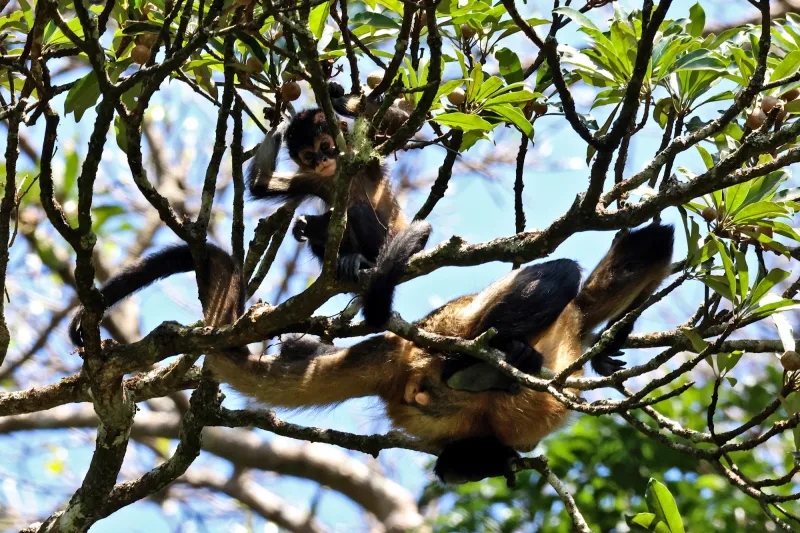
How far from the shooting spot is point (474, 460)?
4.85m

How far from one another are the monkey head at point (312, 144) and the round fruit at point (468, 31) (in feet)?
4.82

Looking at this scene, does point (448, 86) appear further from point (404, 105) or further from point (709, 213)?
point (404, 105)

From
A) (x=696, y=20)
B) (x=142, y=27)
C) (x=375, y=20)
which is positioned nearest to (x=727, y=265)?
(x=696, y=20)

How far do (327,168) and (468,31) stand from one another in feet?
5.16

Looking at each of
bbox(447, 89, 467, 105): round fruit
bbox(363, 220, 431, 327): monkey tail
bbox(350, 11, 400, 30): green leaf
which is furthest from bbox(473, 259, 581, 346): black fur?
bbox(350, 11, 400, 30): green leaf

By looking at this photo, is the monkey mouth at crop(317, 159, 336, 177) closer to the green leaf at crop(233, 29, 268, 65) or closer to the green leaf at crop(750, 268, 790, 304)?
the green leaf at crop(233, 29, 268, 65)

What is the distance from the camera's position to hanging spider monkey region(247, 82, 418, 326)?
517 centimetres

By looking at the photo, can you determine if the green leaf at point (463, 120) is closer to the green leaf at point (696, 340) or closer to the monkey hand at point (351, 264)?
the green leaf at point (696, 340)

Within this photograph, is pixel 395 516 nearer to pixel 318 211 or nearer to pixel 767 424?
pixel 767 424

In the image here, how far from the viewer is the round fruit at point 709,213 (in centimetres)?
390

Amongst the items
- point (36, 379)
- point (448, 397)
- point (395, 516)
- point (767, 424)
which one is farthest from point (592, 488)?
point (36, 379)

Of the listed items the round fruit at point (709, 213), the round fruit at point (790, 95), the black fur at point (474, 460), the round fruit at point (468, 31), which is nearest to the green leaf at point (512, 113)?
the round fruit at point (468, 31)

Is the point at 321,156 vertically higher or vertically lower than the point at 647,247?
higher

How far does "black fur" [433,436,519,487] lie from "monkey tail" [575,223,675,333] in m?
0.86
